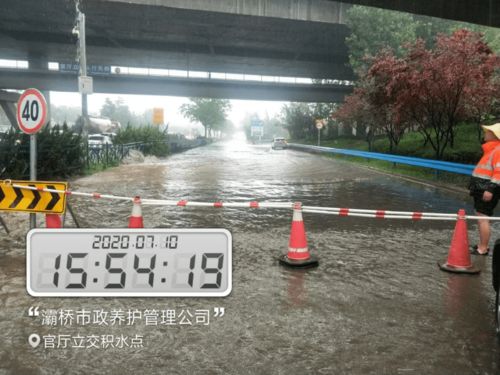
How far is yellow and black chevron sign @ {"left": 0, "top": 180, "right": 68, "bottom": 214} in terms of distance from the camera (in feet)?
20.5

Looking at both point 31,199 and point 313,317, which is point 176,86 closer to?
point 31,199

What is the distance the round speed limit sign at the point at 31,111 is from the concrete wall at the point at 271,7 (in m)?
25.1

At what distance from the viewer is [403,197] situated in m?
13.2

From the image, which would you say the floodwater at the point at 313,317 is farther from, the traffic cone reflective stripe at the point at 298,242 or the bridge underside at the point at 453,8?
the bridge underside at the point at 453,8

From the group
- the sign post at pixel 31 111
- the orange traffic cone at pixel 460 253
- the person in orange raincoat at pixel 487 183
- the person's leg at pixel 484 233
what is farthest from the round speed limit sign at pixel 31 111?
the person's leg at pixel 484 233

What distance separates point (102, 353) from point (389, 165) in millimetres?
22564

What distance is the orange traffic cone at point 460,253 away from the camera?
6.08 metres

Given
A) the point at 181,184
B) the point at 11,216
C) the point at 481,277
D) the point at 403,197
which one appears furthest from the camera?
the point at 181,184

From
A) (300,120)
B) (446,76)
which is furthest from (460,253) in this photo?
(300,120)

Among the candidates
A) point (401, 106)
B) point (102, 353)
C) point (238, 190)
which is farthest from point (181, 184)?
point (102, 353)

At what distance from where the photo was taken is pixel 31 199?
20.7ft

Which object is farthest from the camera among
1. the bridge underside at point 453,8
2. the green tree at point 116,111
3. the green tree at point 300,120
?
the green tree at point 116,111

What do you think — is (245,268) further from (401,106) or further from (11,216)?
(401,106)

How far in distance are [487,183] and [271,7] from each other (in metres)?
27.9
